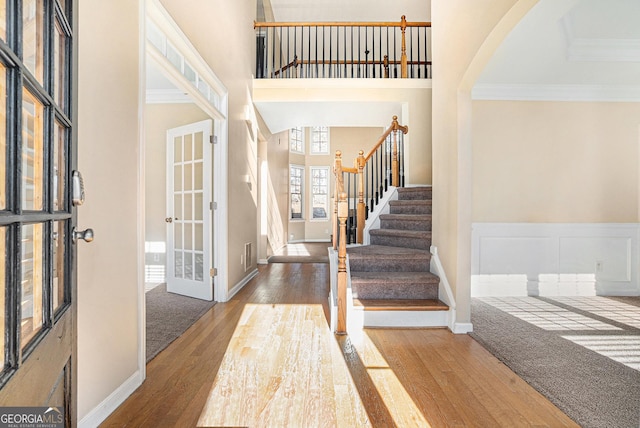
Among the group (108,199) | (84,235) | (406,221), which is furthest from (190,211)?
(84,235)

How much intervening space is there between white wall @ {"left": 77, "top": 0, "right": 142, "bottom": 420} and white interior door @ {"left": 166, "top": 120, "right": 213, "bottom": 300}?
1884 mm

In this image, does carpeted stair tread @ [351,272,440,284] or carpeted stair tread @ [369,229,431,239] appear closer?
carpeted stair tread @ [351,272,440,284]

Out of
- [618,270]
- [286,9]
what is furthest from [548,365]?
[286,9]

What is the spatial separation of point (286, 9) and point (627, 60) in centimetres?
637

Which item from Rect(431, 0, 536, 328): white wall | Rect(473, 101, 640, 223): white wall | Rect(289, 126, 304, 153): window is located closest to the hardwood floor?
Rect(431, 0, 536, 328): white wall

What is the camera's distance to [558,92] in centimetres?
411

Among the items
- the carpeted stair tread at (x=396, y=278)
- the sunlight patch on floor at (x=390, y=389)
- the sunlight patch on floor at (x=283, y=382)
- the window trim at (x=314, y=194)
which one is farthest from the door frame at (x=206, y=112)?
the window trim at (x=314, y=194)

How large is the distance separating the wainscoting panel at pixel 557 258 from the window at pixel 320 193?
7.07 metres

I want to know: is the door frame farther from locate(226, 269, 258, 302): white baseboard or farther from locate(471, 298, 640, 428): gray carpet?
locate(471, 298, 640, 428): gray carpet

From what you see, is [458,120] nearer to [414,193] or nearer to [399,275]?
[399,275]

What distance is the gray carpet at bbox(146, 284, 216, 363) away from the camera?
8.66ft

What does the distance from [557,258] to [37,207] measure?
490 centimetres

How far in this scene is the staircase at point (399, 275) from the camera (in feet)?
9.78

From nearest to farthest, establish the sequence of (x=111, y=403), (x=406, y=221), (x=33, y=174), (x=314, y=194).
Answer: (x=33, y=174), (x=111, y=403), (x=406, y=221), (x=314, y=194)
